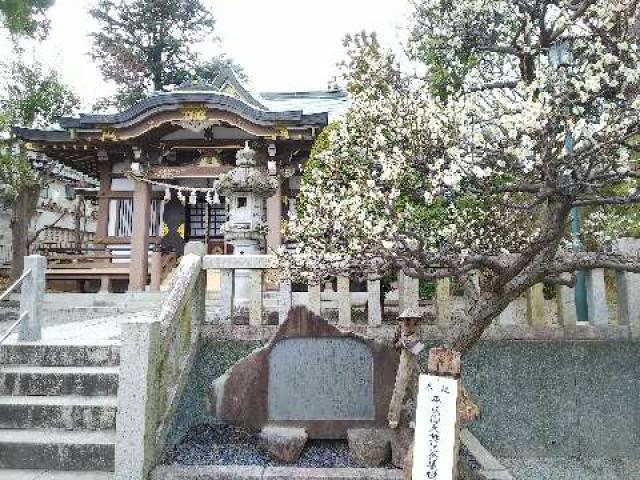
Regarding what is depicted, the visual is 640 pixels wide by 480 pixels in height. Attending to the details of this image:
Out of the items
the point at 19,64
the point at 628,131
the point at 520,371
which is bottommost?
the point at 520,371

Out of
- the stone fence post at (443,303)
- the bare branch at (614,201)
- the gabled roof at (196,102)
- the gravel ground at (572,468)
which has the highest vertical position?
the gabled roof at (196,102)

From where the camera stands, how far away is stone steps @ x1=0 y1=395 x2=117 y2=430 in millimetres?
4652

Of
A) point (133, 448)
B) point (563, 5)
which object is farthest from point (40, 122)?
point (563, 5)

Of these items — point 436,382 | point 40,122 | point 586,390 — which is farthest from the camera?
point 40,122

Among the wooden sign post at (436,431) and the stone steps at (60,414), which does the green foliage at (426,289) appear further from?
the stone steps at (60,414)

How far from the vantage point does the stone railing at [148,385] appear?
3.92 m

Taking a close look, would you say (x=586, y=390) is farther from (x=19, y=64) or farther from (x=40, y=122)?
(x=19, y=64)

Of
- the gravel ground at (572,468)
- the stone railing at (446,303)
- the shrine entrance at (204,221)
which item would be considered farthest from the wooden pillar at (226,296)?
the shrine entrance at (204,221)

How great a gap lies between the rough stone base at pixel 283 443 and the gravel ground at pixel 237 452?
0.23 feet

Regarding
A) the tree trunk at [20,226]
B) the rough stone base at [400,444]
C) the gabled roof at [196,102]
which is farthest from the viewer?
the tree trunk at [20,226]

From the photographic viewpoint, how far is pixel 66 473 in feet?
13.9

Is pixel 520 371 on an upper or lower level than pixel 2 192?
lower

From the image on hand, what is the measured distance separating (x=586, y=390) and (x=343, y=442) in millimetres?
2905

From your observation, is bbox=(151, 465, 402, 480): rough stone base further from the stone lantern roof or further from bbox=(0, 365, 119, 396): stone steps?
the stone lantern roof
